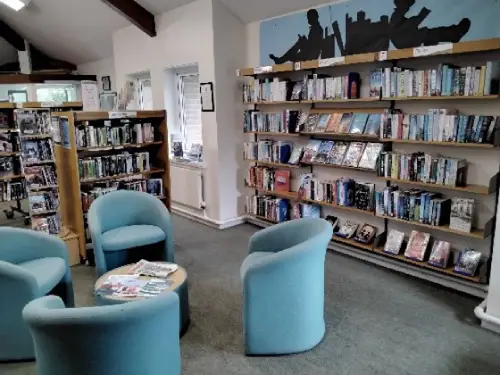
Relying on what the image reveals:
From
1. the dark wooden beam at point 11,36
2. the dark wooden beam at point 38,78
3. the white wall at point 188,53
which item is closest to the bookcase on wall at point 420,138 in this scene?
the white wall at point 188,53

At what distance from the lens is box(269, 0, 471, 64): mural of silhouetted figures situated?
349cm

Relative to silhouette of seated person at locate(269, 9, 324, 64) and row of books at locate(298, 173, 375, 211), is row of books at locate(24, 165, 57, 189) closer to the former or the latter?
row of books at locate(298, 173, 375, 211)

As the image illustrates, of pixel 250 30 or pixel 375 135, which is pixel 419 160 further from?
pixel 250 30

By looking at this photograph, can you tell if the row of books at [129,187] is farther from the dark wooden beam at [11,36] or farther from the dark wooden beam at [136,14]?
the dark wooden beam at [11,36]

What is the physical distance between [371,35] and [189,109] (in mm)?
3298

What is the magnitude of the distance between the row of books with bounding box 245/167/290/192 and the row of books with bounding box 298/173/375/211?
33 cm

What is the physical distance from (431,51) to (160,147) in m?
3.14

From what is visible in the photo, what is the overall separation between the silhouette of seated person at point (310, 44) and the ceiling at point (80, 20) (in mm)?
163

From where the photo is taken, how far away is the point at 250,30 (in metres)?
5.25

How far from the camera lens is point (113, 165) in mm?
4590

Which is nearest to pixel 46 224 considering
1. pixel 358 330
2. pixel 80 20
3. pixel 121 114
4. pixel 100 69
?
pixel 121 114

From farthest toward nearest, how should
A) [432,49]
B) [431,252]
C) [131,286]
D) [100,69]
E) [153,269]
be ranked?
[100,69] < [431,252] < [432,49] < [153,269] < [131,286]

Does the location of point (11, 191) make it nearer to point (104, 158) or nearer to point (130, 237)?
point (104, 158)

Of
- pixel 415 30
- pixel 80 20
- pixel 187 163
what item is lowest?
pixel 187 163
